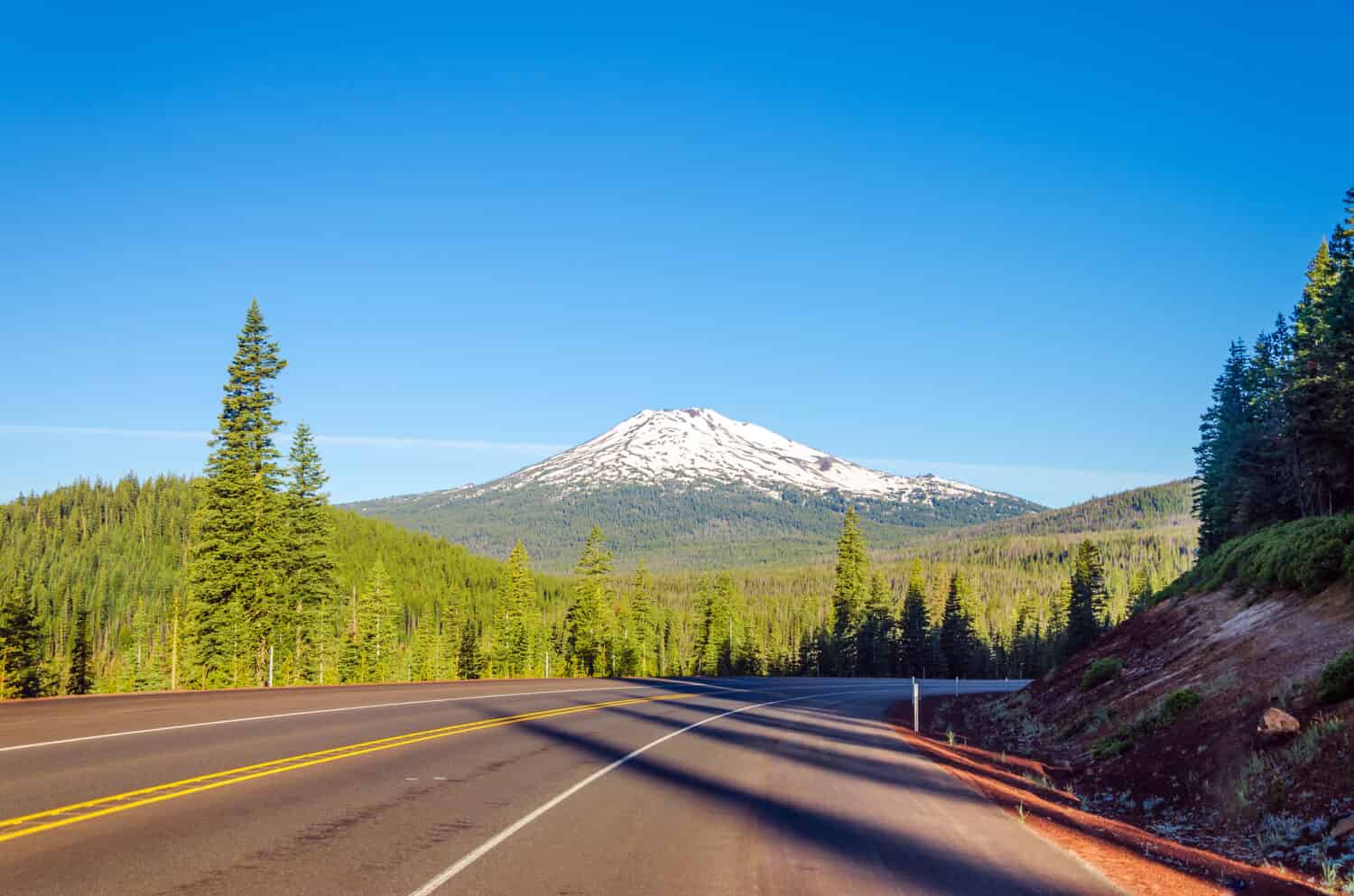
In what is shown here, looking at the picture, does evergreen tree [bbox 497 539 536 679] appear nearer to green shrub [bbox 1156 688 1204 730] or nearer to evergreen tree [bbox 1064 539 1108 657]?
evergreen tree [bbox 1064 539 1108 657]

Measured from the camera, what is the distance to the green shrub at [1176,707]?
15.6m

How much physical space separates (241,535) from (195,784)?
28.7 meters

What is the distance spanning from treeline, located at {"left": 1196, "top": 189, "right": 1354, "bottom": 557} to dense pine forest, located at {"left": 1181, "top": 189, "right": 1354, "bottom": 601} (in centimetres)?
6

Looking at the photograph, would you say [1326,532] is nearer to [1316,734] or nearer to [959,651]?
[1316,734]

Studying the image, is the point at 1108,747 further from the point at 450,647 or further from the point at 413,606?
the point at 413,606

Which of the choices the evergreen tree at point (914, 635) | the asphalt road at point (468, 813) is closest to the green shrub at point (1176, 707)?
the asphalt road at point (468, 813)

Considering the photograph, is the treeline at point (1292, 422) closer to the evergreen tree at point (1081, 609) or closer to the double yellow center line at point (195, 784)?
the evergreen tree at point (1081, 609)

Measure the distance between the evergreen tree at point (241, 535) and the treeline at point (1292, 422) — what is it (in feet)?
130

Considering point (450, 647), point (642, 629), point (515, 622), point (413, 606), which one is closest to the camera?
point (515, 622)

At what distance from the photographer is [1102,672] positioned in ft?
75.0

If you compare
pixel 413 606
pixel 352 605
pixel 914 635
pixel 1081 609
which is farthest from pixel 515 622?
pixel 413 606

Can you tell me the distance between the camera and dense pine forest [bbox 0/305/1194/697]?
37.0m

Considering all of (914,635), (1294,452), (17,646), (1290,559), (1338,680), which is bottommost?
(914,635)

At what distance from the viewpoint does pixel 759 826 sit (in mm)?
9648
